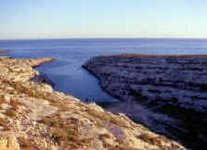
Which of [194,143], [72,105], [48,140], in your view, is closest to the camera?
[48,140]

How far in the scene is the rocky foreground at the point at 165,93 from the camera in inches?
2365

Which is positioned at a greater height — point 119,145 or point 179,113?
point 119,145

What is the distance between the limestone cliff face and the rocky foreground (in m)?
22.3

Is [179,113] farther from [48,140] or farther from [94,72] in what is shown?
[94,72]

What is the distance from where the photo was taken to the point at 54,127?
1082 inches

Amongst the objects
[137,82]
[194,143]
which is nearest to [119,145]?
[194,143]

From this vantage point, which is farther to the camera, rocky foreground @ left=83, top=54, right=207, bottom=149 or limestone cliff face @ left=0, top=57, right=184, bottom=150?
rocky foreground @ left=83, top=54, right=207, bottom=149

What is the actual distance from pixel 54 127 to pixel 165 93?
193ft

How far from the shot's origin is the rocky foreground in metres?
60.1

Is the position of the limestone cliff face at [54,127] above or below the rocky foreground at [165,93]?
above

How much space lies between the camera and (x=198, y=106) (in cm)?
7181

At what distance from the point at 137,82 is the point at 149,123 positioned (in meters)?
41.3

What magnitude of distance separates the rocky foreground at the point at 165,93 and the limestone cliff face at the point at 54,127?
878 inches

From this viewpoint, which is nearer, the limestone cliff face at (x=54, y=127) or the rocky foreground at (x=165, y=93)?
the limestone cliff face at (x=54, y=127)
